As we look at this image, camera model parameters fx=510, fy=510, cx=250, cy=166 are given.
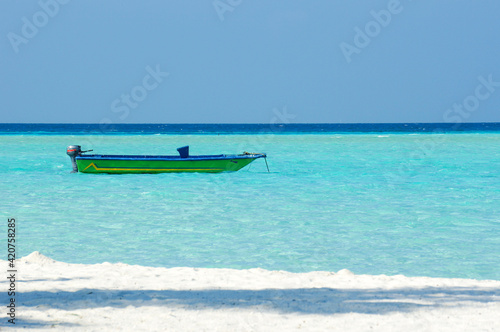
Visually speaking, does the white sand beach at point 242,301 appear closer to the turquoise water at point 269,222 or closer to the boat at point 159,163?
the turquoise water at point 269,222

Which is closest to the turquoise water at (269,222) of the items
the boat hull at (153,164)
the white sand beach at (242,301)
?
the boat hull at (153,164)

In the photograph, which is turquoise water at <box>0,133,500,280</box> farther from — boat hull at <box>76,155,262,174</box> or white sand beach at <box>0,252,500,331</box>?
white sand beach at <box>0,252,500,331</box>

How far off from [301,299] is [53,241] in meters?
6.61

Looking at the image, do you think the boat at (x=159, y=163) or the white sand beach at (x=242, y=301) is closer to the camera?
the white sand beach at (x=242, y=301)

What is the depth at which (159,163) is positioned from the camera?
79.5ft

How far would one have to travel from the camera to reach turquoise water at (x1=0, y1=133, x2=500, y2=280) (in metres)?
9.12

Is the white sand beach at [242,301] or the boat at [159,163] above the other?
the white sand beach at [242,301]

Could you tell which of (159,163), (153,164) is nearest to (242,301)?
(159,163)

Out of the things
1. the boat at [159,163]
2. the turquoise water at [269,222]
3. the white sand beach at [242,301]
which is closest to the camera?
the white sand beach at [242,301]

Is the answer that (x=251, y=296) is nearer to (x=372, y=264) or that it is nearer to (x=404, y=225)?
(x=372, y=264)

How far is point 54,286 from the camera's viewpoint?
20.3 feet

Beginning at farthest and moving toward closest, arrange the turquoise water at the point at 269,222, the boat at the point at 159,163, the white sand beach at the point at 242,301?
the boat at the point at 159,163 < the turquoise water at the point at 269,222 < the white sand beach at the point at 242,301

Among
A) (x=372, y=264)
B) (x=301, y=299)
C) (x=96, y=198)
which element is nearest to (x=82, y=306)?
(x=301, y=299)

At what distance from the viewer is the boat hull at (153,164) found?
24.2m
